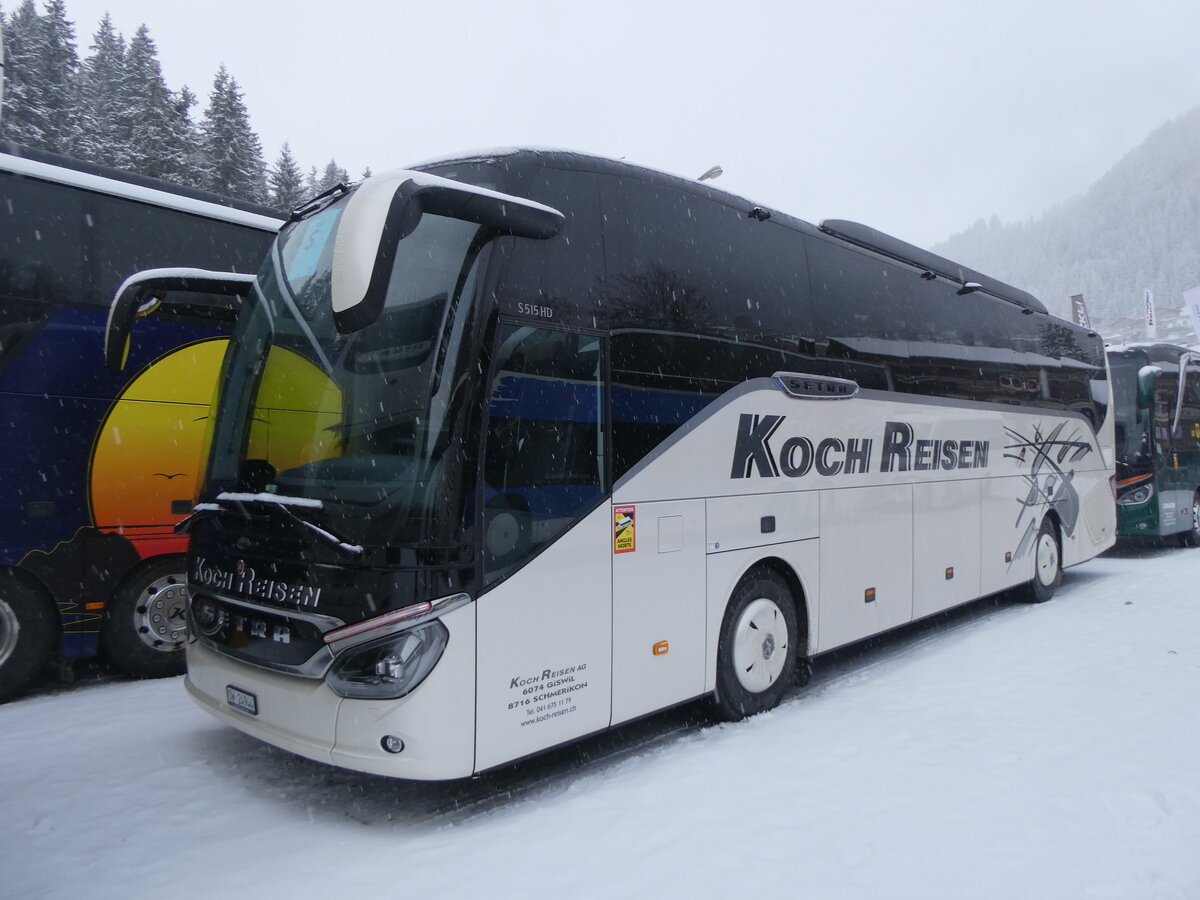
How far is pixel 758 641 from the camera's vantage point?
573 centimetres

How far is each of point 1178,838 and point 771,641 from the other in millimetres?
2573

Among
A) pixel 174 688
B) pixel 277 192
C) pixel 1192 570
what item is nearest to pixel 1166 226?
pixel 277 192

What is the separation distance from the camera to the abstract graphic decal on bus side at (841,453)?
18.6ft

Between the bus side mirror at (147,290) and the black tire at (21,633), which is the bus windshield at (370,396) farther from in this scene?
the black tire at (21,633)

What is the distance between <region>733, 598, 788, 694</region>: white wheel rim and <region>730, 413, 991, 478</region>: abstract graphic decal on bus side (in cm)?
98

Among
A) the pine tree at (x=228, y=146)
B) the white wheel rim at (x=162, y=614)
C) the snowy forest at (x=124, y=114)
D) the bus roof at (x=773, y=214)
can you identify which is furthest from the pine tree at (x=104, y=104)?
the bus roof at (x=773, y=214)

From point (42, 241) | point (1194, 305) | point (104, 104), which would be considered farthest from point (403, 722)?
point (104, 104)

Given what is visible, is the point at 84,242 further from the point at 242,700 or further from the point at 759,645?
the point at 759,645

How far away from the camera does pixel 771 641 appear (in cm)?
587

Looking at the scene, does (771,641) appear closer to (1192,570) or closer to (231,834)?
(231,834)

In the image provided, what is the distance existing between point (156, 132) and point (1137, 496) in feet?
140

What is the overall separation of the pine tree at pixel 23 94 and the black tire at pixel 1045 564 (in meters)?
38.3

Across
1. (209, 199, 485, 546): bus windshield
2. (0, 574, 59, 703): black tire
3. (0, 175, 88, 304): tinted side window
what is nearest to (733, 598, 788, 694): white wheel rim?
(209, 199, 485, 546): bus windshield

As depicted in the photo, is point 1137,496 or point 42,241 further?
point 1137,496
